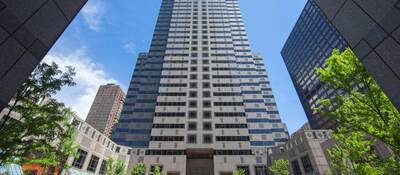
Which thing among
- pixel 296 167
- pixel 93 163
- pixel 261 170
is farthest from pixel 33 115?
pixel 261 170

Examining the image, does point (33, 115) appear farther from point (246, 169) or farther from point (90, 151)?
point (246, 169)

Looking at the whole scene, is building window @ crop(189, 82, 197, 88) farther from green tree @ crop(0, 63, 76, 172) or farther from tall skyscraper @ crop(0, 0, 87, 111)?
tall skyscraper @ crop(0, 0, 87, 111)

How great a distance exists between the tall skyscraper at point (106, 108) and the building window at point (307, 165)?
15187cm

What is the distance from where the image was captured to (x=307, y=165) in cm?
2780

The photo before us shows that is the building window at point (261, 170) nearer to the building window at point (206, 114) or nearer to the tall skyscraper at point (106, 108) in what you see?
the building window at point (206, 114)

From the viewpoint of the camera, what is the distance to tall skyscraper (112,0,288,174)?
145 ft

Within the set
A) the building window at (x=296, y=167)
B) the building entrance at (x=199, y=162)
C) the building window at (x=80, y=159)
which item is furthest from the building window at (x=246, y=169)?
the building window at (x=80, y=159)

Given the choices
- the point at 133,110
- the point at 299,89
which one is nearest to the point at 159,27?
the point at 133,110

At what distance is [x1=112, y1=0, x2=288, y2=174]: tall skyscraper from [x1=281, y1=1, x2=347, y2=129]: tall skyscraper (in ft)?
78.8

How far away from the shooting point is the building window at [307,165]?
27038 millimetres

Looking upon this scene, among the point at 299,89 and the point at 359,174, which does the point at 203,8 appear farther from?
the point at 359,174

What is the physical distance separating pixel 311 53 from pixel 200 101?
7338 cm

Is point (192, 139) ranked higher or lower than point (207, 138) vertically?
lower

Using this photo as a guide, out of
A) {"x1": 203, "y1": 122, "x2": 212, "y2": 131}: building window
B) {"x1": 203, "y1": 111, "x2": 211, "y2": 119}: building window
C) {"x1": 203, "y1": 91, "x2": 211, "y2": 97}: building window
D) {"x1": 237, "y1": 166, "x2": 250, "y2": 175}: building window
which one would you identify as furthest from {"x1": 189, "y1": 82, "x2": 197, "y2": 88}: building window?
{"x1": 237, "y1": 166, "x2": 250, "y2": 175}: building window
